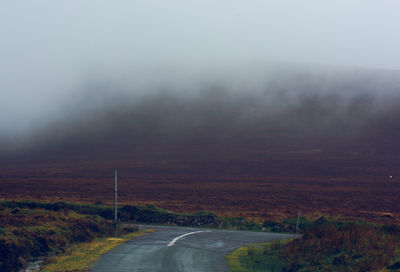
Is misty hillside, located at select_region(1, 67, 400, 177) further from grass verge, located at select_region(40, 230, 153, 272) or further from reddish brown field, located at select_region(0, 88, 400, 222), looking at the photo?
grass verge, located at select_region(40, 230, 153, 272)

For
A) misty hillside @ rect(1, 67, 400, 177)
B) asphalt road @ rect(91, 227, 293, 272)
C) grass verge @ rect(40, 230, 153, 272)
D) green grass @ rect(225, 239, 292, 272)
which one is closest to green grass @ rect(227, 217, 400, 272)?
green grass @ rect(225, 239, 292, 272)

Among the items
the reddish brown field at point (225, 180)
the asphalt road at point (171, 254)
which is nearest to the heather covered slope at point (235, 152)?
the reddish brown field at point (225, 180)

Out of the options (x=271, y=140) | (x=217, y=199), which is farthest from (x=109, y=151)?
(x=217, y=199)

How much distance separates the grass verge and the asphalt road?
40 cm

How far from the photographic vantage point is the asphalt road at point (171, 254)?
1431cm

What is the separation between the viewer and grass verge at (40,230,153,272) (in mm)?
14453

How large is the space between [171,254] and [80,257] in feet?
10.7

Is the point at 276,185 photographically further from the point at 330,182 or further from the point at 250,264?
the point at 250,264

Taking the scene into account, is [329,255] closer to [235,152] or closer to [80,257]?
[80,257]

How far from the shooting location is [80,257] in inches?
653

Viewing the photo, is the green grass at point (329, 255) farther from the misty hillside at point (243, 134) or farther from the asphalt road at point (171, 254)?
the misty hillside at point (243, 134)

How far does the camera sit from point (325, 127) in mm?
126062

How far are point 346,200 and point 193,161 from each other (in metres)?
49.6

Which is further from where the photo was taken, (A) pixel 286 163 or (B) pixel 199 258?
(A) pixel 286 163
